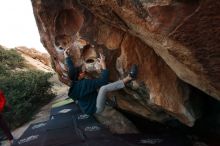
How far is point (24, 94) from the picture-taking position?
1491 cm

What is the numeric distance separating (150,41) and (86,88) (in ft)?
8.55

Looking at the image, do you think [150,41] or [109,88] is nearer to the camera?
[150,41]

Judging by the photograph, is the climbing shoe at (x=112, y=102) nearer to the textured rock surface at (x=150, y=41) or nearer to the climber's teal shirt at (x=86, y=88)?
the textured rock surface at (x=150, y=41)

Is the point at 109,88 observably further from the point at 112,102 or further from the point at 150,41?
the point at 112,102

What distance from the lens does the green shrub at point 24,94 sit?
13742mm

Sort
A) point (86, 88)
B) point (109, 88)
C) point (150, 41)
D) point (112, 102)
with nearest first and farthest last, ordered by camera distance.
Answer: point (150, 41)
point (109, 88)
point (86, 88)
point (112, 102)


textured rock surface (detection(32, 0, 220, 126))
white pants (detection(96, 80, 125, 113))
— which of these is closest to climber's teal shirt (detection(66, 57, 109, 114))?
white pants (detection(96, 80, 125, 113))

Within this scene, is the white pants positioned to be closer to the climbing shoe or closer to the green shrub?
the climbing shoe

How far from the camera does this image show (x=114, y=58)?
8.37 metres

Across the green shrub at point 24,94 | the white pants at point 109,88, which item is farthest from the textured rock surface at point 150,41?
the green shrub at point 24,94

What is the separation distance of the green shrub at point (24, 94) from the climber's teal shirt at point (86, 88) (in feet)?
19.5

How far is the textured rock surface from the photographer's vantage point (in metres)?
4.63

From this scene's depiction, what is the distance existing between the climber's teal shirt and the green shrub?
5.95m

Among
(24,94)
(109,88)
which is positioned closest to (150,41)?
(109,88)
